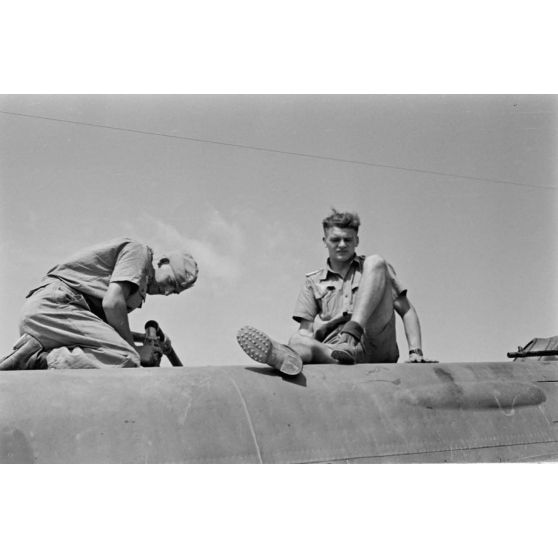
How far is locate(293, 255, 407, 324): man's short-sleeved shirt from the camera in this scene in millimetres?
6004

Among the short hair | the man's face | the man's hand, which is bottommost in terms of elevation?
the man's hand

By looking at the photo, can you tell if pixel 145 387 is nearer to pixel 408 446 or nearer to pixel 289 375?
pixel 289 375

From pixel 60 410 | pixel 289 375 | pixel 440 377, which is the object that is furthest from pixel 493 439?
pixel 60 410

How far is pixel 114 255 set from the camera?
5.38 meters

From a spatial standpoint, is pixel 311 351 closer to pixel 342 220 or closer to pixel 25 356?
pixel 342 220

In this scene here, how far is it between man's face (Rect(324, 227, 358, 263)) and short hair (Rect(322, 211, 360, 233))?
3 cm

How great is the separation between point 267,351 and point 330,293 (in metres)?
1.56

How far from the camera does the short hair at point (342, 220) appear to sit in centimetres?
600

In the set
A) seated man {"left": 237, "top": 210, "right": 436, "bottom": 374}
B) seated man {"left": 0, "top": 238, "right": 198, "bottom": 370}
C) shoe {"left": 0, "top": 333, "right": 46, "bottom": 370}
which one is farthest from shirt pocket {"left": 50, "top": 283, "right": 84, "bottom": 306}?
seated man {"left": 237, "top": 210, "right": 436, "bottom": 374}

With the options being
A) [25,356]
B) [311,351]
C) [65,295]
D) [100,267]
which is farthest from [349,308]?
[25,356]

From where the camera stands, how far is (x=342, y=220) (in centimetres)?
600

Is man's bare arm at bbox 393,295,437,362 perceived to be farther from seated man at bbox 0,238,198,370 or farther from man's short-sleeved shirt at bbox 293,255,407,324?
seated man at bbox 0,238,198,370

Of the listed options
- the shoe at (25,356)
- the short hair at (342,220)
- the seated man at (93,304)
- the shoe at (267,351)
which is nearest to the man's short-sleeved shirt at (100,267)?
the seated man at (93,304)

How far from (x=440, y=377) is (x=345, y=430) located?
1.00 m
